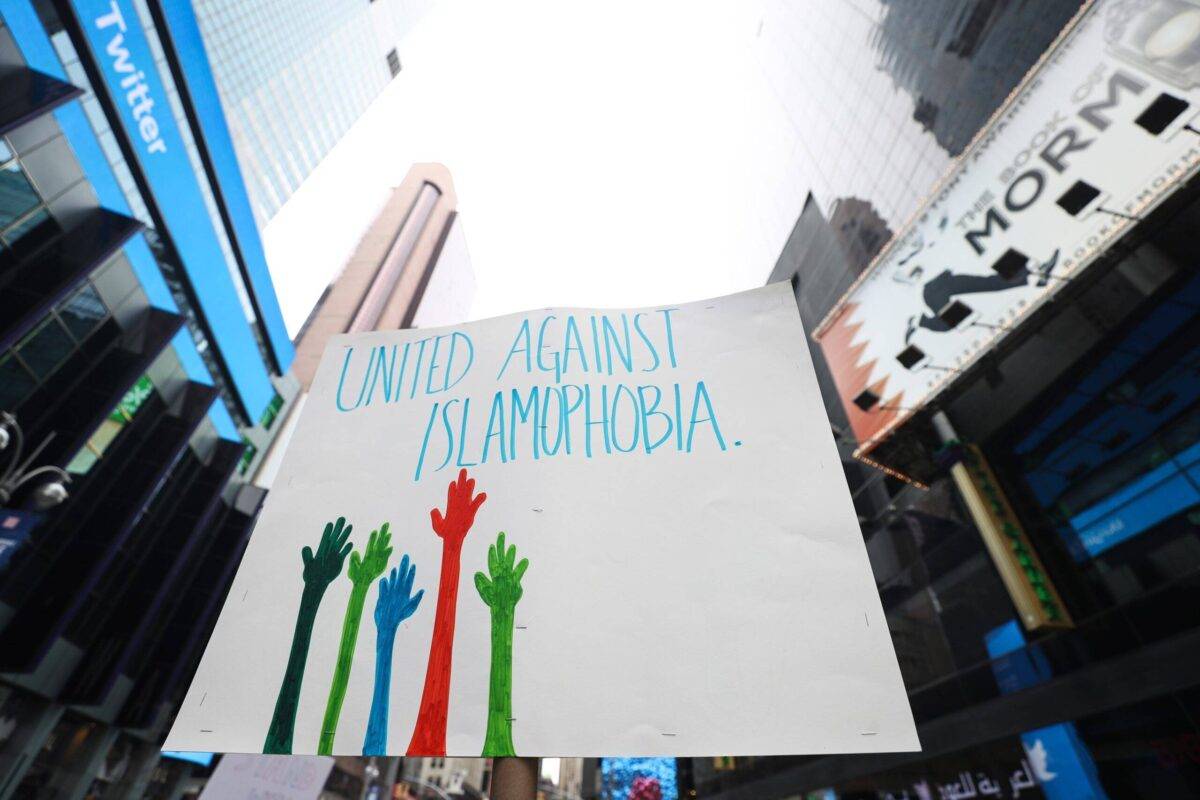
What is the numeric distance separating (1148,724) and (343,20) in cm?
7480

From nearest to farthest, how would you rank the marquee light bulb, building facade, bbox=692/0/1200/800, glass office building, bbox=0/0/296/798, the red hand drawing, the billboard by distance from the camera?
the red hand drawing < the marquee light bulb < the billboard < building facade, bbox=692/0/1200/800 < glass office building, bbox=0/0/296/798

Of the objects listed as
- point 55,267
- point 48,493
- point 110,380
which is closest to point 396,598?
point 48,493

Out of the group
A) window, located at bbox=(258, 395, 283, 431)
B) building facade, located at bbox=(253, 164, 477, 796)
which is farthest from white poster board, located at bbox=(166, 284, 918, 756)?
building facade, located at bbox=(253, 164, 477, 796)

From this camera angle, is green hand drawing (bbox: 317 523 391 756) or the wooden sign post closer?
the wooden sign post

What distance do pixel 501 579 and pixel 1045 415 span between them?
46.8 ft

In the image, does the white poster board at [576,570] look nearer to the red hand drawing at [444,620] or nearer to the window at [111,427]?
the red hand drawing at [444,620]

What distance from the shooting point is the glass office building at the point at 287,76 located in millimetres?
34250

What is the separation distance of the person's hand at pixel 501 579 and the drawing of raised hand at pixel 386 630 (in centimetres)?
21

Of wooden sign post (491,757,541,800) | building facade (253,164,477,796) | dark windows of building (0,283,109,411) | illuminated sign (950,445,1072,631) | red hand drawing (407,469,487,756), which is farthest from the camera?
building facade (253,164,477,796)

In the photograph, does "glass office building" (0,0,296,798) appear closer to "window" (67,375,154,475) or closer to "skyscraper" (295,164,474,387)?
"window" (67,375,154,475)

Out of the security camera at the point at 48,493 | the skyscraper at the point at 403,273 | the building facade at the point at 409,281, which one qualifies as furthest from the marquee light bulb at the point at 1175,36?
the skyscraper at the point at 403,273

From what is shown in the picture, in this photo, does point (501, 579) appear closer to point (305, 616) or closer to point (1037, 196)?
point (305, 616)

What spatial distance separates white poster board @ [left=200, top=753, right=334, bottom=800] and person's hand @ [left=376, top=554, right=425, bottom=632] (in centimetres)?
405

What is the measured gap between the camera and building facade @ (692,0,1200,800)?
813cm
